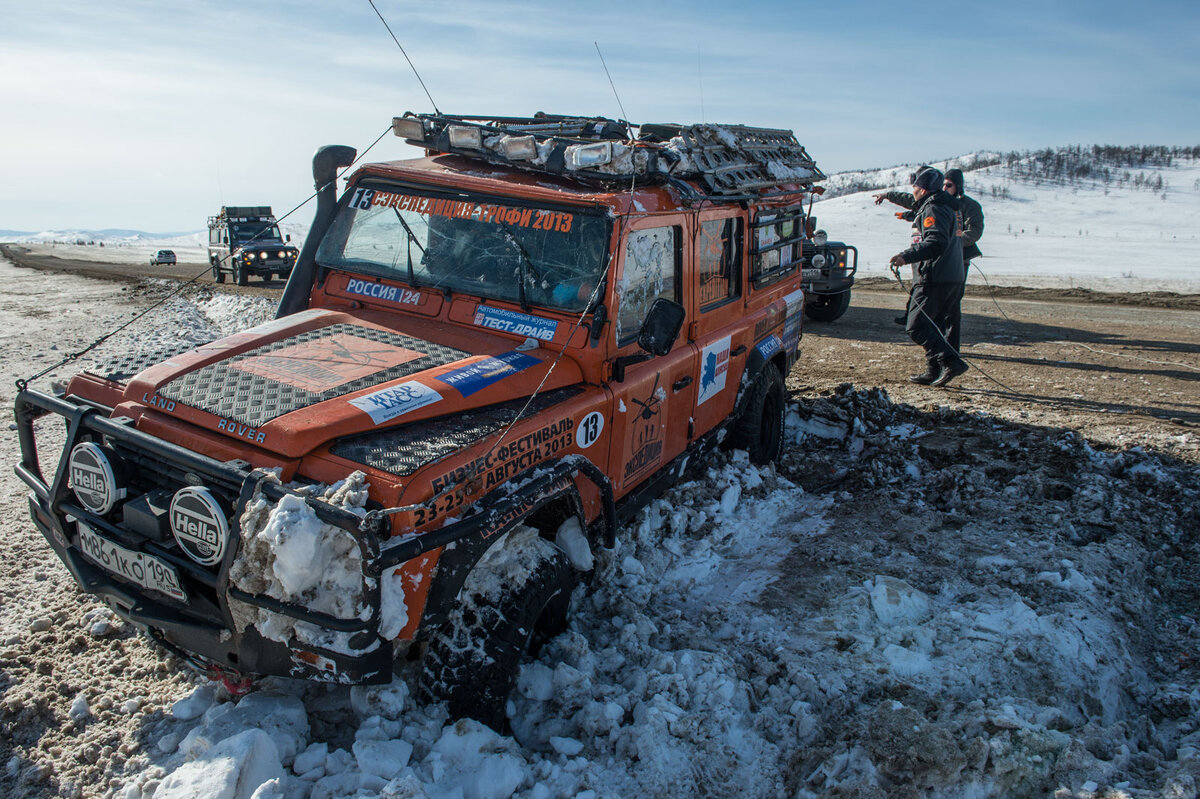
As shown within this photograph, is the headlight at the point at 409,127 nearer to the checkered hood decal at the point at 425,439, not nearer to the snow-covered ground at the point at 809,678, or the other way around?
the checkered hood decal at the point at 425,439

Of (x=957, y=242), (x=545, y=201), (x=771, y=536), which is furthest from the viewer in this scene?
(x=957, y=242)

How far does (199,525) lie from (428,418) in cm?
85

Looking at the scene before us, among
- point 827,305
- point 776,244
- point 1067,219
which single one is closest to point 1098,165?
point 1067,219

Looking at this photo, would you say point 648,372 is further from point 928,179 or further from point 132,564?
point 928,179

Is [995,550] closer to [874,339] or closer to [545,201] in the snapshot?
[545,201]

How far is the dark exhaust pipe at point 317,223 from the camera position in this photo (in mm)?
4168

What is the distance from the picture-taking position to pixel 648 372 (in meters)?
3.85

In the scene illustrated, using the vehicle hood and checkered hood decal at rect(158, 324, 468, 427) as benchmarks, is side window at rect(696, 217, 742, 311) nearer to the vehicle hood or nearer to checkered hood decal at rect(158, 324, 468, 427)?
the vehicle hood

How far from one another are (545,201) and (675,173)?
2.58 feet

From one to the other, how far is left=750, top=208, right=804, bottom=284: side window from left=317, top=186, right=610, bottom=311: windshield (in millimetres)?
2049

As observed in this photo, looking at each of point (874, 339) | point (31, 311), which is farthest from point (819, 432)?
point (31, 311)

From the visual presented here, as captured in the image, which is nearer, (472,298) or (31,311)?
(472,298)

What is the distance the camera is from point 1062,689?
3.21 meters

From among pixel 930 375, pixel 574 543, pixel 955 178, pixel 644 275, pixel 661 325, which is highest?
pixel 955 178
